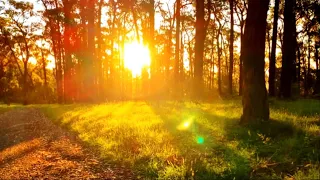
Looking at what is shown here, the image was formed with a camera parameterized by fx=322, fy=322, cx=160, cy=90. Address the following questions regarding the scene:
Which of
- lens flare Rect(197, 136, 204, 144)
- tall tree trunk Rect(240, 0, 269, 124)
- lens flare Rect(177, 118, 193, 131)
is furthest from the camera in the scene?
lens flare Rect(177, 118, 193, 131)

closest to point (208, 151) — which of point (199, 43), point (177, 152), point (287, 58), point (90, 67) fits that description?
point (177, 152)

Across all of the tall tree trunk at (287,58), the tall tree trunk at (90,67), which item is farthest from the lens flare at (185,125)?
the tall tree trunk at (90,67)

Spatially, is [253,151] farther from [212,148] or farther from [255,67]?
[255,67]

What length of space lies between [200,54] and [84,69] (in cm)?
1475

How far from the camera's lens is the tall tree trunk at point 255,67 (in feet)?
33.2

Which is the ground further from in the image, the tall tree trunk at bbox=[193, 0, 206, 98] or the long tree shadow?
the tall tree trunk at bbox=[193, 0, 206, 98]

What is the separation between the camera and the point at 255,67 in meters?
10.2

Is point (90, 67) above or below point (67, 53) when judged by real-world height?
below

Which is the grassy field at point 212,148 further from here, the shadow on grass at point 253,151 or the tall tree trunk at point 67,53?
the tall tree trunk at point 67,53

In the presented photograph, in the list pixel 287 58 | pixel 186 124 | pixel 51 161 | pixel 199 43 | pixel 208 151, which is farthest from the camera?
pixel 199 43

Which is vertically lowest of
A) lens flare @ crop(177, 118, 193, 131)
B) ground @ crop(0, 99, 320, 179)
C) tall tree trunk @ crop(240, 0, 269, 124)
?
ground @ crop(0, 99, 320, 179)

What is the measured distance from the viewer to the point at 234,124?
35.1 ft

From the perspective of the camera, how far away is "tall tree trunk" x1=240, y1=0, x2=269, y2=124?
33.2 ft

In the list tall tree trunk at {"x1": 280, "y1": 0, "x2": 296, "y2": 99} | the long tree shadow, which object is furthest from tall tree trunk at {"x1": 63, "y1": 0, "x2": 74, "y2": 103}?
the long tree shadow
